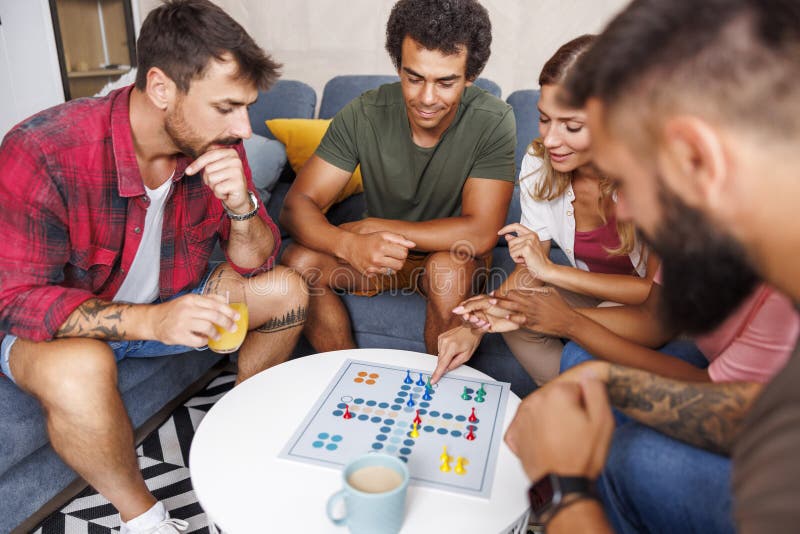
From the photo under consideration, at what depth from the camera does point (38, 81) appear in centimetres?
320

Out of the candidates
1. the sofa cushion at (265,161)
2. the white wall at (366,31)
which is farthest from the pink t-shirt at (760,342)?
the white wall at (366,31)

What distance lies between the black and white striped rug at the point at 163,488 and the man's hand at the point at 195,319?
51 centimetres

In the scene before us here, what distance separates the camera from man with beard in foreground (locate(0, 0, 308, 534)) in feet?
4.07

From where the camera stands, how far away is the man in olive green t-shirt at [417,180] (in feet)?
5.60

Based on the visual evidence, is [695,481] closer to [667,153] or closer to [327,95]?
[667,153]

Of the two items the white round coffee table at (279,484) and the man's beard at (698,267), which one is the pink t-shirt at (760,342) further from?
the white round coffee table at (279,484)

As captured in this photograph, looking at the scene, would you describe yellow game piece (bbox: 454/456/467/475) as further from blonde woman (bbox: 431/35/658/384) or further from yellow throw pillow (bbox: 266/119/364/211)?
yellow throw pillow (bbox: 266/119/364/211)

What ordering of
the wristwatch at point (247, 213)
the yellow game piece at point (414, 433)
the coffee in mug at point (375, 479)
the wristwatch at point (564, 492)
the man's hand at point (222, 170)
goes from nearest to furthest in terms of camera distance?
the wristwatch at point (564, 492), the coffee in mug at point (375, 479), the yellow game piece at point (414, 433), the man's hand at point (222, 170), the wristwatch at point (247, 213)

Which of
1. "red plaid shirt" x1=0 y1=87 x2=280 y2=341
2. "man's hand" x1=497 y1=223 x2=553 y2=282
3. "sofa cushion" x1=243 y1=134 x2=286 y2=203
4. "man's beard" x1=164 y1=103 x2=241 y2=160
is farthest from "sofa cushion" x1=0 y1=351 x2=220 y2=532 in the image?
"man's hand" x1=497 y1=223 x2=553 y2=282

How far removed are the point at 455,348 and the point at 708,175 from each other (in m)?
0.84

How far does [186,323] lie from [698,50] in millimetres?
1010

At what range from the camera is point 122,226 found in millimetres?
1448

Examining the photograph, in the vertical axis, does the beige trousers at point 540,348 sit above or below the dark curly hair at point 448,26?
below

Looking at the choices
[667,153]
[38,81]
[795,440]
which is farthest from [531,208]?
[38,81]
